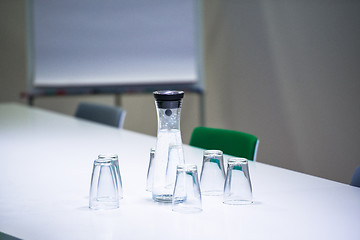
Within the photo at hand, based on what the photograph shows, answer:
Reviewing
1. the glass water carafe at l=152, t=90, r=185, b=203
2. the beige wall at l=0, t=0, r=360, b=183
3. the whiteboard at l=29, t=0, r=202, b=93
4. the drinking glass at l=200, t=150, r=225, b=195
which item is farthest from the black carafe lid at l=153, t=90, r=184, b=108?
the whiteboard at l=29, t=0, r=202, b=93

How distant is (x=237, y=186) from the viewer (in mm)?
1516

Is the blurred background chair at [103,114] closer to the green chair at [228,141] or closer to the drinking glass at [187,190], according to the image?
the green chair at [228,141]

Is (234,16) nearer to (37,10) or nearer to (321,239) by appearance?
(37,10)

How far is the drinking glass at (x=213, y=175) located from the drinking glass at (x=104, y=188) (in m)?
0.26

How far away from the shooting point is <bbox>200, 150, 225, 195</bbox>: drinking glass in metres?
1.62

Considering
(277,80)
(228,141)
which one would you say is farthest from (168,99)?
(277,80)

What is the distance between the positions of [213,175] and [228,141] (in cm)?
78

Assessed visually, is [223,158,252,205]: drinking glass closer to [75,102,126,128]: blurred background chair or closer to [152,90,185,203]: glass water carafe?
[152,90,185,203]: glass water carafe

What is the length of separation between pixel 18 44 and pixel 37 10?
0.62 metres

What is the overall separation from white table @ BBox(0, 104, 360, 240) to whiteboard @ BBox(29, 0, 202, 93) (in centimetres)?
312

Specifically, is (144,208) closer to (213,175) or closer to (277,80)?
(213,175)

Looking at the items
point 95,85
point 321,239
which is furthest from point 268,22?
point 321,239

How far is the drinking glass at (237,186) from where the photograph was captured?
1519 mm

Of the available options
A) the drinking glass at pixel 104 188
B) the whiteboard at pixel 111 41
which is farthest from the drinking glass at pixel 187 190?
the whiteboard at pixel 111 41
